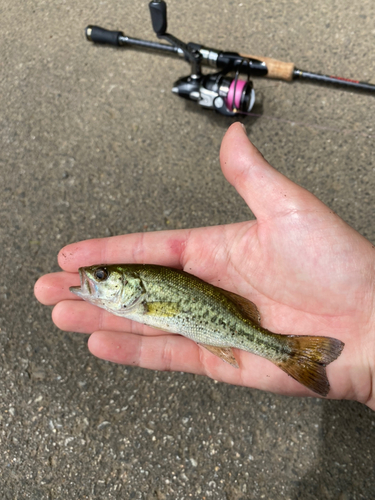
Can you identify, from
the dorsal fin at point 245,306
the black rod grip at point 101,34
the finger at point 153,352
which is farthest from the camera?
the black rod grip at point 101,34

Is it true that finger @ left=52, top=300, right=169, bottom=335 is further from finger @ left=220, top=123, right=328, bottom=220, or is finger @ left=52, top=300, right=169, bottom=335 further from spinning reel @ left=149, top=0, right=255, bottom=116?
spinning reel @ left=149, top=0, right=255, bottom=116

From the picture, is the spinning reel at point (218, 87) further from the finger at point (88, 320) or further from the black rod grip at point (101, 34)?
the finger at point (88, 320)

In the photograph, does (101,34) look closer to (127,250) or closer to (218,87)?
(218,87)

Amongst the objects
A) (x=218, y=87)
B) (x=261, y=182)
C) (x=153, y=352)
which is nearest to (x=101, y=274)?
(x=153, y=352)

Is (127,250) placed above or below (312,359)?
above

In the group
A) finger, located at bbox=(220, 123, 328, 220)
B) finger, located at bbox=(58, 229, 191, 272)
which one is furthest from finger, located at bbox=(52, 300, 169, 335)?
finger, located at bbox=(220, 123, 328, 220)

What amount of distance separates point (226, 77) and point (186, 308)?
2387 millimetres

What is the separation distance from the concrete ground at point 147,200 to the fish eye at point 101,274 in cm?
101

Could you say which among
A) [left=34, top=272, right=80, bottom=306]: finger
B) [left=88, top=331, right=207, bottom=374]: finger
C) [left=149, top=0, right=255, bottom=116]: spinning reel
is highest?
[left=149, top=0, right=255, bottom=116]: spinning reel

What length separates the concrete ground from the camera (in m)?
3.07

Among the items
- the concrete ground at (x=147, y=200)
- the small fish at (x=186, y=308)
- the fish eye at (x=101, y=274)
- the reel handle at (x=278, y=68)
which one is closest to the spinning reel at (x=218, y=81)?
the reel handle at (x=278, y=68)

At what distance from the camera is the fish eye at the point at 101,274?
2.70 meters

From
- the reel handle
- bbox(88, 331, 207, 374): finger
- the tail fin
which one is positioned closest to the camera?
the tail fin

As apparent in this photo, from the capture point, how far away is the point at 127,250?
310 cm
